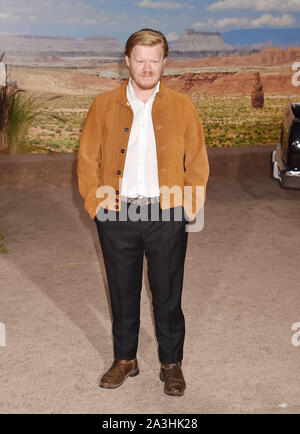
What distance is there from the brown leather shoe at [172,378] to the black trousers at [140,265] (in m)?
0.04

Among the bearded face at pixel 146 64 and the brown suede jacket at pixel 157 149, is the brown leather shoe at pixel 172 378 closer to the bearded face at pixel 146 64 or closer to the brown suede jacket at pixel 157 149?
the brown suede jacket at pixel 157 149

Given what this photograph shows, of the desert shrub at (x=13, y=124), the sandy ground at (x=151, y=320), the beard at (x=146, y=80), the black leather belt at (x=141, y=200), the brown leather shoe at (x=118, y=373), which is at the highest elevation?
the beard at (x=146, y=80)

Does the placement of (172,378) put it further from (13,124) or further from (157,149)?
(13,124)

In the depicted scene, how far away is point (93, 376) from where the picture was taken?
160 inches

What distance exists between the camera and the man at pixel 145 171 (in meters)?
3.48

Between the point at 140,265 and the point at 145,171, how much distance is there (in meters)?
0.59

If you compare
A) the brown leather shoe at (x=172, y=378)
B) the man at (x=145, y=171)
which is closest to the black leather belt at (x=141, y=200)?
the man at (x=145, y=171)

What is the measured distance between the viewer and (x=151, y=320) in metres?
4.98

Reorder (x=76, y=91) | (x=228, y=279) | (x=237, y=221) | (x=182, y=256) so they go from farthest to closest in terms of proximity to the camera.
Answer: (x=76, y=91) < (x=237, y=221) < (x=228, y=279) < (x=182, y=256)

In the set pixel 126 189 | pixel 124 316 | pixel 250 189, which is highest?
pixel 126 189

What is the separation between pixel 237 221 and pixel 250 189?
193 cm

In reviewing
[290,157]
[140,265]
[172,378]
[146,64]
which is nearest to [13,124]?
[290,157]

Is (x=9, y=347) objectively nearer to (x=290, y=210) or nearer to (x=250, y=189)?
(x=290, y=210)
